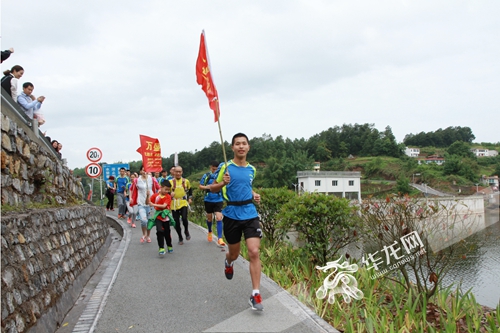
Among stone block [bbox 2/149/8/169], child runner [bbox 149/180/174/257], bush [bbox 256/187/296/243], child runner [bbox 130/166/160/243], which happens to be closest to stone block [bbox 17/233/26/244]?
stone block [bbox 2/149/8/169]

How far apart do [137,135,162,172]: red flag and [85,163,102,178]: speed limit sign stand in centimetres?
238

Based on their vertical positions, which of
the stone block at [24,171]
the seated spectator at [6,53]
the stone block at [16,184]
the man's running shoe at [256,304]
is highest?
the seated spectator at [6,53]

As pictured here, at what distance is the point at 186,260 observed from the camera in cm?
735

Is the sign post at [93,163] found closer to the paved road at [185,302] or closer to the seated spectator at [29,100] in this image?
the seated spectator at [29,100]

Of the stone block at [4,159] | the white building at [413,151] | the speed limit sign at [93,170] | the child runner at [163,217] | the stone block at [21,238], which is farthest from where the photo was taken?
the white building at [413,151]

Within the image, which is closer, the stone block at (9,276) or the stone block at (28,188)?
the stone block at (9,276)

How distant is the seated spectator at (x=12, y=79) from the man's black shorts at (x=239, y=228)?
14.3 feet

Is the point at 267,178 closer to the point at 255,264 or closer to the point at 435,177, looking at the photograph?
the point at 435,177

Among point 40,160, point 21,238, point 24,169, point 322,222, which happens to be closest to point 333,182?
point 322,222

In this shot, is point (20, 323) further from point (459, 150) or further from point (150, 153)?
point (459, 150)

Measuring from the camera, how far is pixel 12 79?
6512 mm

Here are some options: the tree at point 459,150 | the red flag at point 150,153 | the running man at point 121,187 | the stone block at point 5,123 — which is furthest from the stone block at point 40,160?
the tree at point 459,150

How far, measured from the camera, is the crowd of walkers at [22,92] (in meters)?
6.49

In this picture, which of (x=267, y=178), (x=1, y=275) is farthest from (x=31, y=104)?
(x=267, y=178)
